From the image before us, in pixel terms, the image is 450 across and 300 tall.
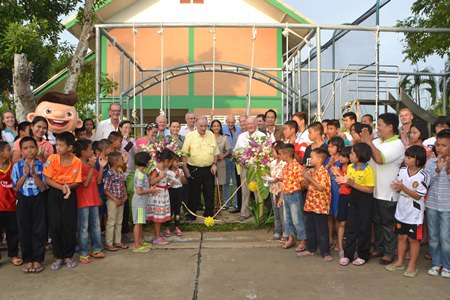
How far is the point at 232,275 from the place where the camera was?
4.45 m

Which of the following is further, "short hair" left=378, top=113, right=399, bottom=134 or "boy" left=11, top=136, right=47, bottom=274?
"short hair" left=378, top=113, right=399, bottom=134

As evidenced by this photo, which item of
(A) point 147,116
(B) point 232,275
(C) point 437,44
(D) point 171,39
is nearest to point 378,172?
(B) point 232,275

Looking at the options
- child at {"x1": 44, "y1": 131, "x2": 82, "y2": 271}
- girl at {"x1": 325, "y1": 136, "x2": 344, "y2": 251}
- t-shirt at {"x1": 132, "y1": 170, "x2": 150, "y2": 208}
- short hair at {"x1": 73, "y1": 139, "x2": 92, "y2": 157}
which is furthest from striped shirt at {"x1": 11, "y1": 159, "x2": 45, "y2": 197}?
girl at {"x1": 325, "y1": 136, "x2": 344, "y2": 251}

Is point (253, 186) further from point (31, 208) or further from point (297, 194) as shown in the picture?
point (31, 208)

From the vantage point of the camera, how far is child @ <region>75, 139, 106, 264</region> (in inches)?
193

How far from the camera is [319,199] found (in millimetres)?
4910

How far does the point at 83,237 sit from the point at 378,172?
12.2ft

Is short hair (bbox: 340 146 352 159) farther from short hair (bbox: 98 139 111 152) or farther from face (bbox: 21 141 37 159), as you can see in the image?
face (bbox: 21 141 37 159)

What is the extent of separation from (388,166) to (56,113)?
14.7ft

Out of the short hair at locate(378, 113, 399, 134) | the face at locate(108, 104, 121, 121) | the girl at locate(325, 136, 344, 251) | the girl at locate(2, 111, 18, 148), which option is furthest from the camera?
the face at locate(108, 104, 121, 121)

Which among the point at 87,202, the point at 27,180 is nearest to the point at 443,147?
the point at 87,202

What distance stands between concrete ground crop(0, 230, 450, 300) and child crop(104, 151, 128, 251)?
0.24 m

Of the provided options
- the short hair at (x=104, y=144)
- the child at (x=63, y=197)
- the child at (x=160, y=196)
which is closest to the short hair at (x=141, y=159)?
the child at (x=160, y=196)

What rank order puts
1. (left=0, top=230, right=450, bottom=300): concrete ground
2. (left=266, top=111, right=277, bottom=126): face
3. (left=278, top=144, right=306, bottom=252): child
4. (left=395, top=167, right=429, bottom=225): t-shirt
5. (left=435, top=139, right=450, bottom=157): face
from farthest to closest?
(left=266, top=111, right=277, bottom=126): face < (left=278, top=144, right=306, bottom=252): child < (left=395, top=167, right=429, bottom=225): t-shirt < (left=435, top=139, right=450, bottom=157): face < (left=0, top=230, right=450, bottom=300): concrete ground
